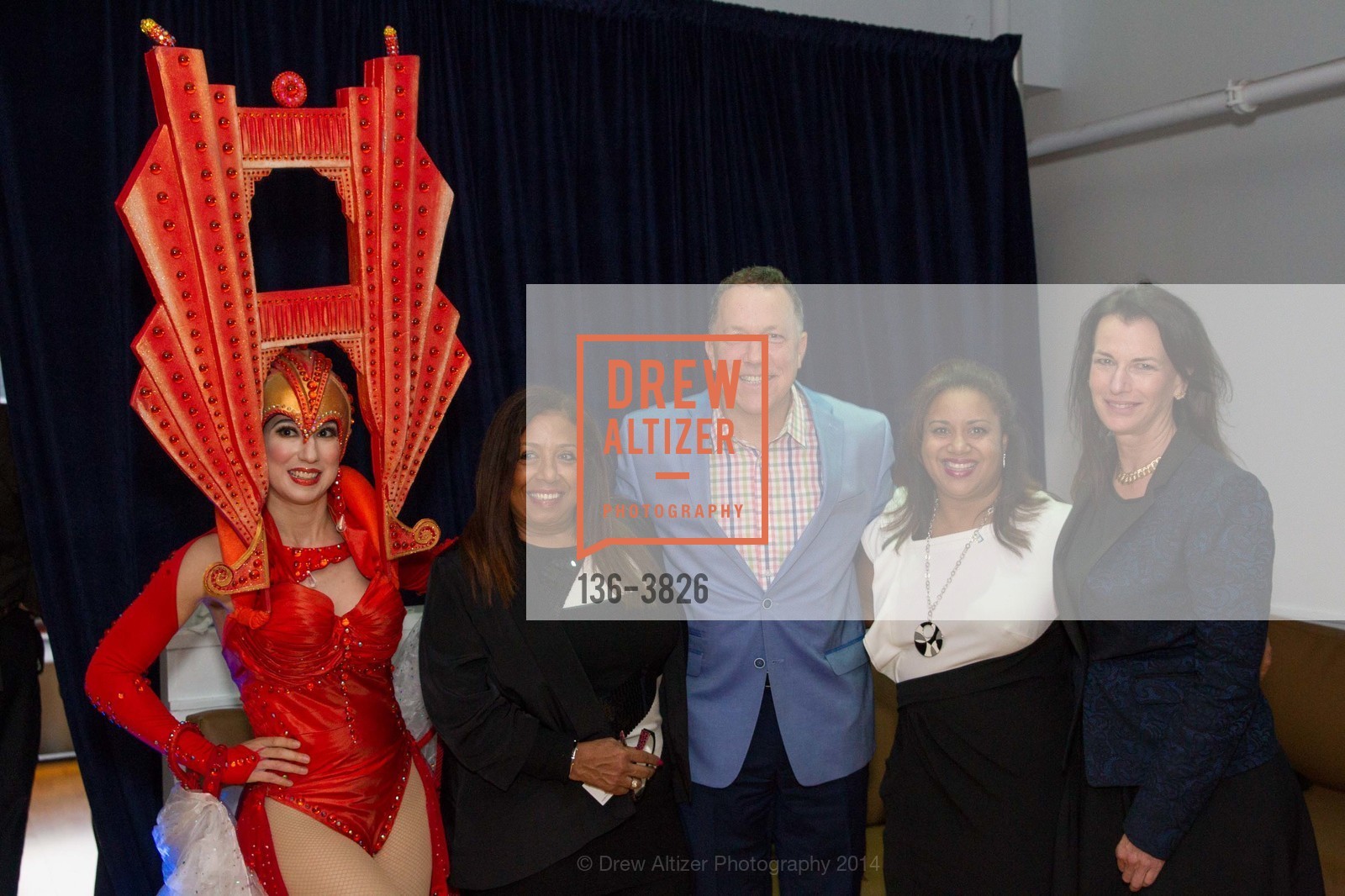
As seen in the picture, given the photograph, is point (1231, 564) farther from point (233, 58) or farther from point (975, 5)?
point (975, 5)

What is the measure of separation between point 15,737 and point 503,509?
1414 mm

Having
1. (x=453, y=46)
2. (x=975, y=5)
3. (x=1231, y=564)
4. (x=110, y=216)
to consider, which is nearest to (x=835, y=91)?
(x=975, y=5)

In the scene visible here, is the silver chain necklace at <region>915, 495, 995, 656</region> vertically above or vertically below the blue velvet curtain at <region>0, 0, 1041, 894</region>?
below

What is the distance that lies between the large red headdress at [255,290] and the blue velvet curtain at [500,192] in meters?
0.78

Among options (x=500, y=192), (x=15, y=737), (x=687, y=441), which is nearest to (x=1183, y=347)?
(x=687, y=441)

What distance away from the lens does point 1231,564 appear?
165cm

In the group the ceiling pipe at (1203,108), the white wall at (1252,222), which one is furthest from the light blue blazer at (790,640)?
the ceiling pipe at (1203,108)

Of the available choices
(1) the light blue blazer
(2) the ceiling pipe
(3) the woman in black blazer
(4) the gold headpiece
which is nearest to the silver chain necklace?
(1) the light blue blazer

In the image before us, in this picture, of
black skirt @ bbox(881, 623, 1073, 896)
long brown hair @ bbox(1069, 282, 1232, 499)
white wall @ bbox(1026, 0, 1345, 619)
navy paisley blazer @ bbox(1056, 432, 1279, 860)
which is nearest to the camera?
navy paisley blazer @ bbox(1056, 432, 1279, 860)

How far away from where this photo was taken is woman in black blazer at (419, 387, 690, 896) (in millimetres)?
1977

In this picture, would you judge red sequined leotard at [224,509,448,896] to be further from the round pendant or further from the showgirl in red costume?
the round pendant

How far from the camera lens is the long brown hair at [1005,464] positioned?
6.48ft

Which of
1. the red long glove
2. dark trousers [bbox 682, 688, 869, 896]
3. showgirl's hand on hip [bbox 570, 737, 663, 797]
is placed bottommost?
dark trousers [bbox 682, 688, 869, 896]

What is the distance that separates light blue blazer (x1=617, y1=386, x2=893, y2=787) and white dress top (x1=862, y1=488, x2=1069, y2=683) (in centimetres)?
8
